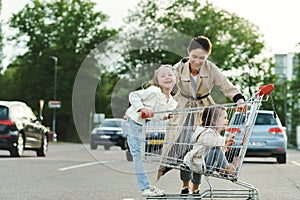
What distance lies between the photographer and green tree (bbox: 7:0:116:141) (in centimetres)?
7650

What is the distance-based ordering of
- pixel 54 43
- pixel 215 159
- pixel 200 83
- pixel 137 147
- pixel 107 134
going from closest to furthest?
pixel 215 159, pixel 137 147, pixel 200 83, pixel 107 134, pixel 54 43

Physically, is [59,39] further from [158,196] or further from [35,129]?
[158,196]

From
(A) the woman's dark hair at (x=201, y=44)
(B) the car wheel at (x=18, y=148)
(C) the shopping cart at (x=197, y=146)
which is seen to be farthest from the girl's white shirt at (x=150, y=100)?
(B) the car wheel at (x=18, y=148)

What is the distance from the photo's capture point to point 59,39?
77.2 m

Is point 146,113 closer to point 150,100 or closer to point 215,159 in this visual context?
point 150,100

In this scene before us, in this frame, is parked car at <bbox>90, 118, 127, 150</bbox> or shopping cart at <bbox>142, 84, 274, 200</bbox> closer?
shopping cart at <bbox>142, 84, 274, 200</bbox>

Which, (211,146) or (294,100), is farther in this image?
(294,100)

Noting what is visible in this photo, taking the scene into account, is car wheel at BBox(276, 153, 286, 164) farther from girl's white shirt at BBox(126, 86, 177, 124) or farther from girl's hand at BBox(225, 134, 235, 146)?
girl's hand at BBox(225, 134, 235, 146)

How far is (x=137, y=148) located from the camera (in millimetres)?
8008

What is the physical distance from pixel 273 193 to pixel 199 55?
3.60m

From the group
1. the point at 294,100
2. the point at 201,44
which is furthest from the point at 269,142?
the point at 294,100

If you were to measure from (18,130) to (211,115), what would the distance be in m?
14.9

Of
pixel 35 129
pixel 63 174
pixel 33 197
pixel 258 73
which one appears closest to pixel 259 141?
pixel 35 129

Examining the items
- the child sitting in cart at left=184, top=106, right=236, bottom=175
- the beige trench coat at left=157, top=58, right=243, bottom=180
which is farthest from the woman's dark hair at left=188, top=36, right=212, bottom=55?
the child sitting in cart at left=184, top=106, right=236, bottom=175
